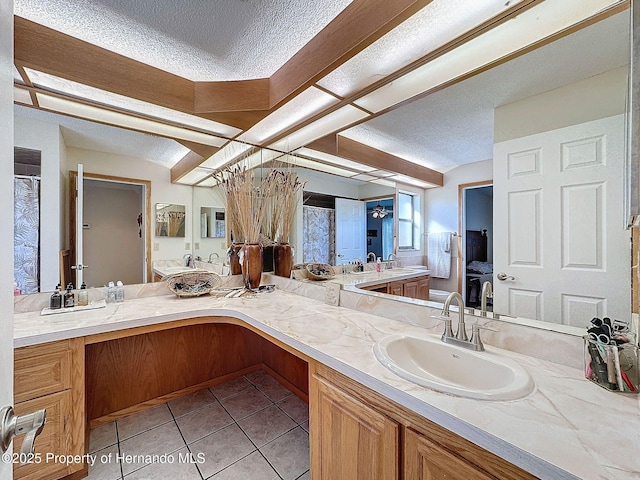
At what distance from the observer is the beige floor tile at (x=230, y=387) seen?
7.30ft

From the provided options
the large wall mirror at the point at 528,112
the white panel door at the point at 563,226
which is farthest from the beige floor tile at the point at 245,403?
the white panel door at the point at 563,226

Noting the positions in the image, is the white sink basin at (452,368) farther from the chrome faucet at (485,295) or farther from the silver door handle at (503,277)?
the silver door handle at (503,277)

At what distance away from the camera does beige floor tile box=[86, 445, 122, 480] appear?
56.8 inches

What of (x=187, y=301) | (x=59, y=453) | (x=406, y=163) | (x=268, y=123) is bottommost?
(x=59, y=453)

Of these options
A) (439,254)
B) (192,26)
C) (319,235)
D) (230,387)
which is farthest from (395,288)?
(192,26)

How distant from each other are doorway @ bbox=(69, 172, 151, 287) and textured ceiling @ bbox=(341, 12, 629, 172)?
168cm

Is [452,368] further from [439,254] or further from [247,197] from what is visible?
[247,197]

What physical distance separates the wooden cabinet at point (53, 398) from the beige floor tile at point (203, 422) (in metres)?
0.55

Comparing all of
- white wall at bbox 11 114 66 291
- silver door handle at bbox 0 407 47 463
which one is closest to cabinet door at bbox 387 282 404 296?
silver door handle at bbox 0 407 47 463

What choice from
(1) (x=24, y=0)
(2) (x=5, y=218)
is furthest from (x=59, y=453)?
(1) (x=24, y=0)

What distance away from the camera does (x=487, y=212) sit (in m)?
1.24

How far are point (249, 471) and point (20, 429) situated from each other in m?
1.41

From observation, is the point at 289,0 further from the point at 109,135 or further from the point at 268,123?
the point at 109,135

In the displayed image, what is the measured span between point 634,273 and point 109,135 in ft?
9.43
